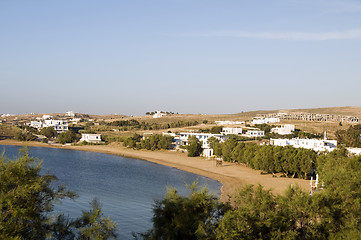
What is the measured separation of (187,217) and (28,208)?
614 cm

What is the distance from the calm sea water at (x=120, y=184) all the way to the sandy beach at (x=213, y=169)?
61.9 inches

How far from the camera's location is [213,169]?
1903 inches

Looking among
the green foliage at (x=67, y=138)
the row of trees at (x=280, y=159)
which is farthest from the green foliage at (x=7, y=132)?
the row of trees at (x=280, y=159)

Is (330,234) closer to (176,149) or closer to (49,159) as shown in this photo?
(49,159)

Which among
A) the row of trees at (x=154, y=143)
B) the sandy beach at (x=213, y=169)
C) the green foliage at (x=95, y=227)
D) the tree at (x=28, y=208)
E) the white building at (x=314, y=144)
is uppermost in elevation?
the tree at (x=28, y=208)

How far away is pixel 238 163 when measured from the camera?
53094 millimetres

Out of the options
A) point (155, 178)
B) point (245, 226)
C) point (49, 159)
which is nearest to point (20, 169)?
point (245, 226)

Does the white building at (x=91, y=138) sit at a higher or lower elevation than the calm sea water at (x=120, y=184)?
higher

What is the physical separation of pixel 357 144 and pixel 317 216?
4640cm

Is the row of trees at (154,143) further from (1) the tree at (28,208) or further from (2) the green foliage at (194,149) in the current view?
(1) the tree at (28,208)

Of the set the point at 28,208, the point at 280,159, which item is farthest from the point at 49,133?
the point at 28,208

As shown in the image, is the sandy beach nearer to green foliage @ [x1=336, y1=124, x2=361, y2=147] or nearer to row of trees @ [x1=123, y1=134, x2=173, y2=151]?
row of trees @ [x1=123, y1=134, x2=173, y2=151]

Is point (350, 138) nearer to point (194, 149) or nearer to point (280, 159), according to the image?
point (194, 149)

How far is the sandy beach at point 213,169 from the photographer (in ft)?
121
